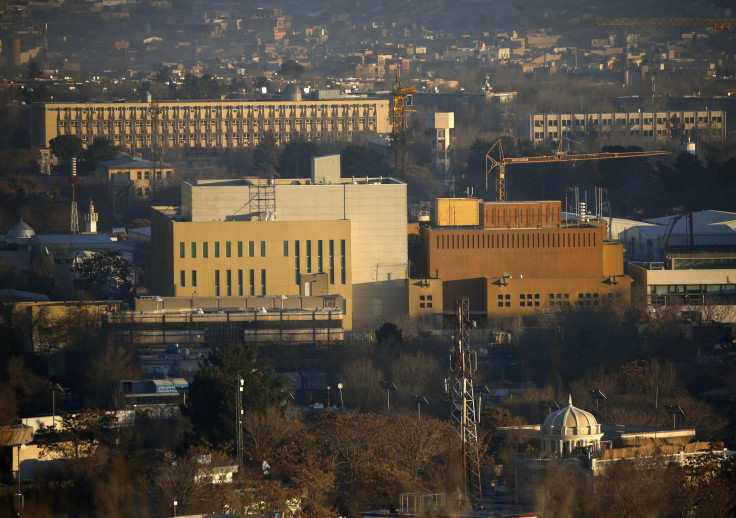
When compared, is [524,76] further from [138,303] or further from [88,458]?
[88,458]

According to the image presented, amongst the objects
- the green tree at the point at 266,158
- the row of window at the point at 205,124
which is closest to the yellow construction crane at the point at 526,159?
the green tree at the point at 266,158

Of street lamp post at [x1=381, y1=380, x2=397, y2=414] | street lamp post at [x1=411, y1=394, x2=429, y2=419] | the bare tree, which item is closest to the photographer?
the bare tree

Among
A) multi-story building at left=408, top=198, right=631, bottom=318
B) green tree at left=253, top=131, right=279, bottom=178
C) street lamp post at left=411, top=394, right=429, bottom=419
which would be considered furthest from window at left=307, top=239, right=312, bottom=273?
green tree at left=253, top=131, right=279, bottom=178

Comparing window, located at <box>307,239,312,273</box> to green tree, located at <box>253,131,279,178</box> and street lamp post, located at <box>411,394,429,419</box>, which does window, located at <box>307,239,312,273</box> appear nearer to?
street lamp post, located at <box>411,394,429,419</box>

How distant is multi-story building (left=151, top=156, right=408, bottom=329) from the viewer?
61.6 m

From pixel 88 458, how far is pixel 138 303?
19849 mm

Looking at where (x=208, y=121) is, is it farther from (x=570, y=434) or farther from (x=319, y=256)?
(x=570, y=434)

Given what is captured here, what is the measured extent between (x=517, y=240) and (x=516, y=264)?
2.40ft

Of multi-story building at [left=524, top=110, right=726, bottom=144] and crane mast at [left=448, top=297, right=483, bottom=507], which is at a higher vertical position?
multi-story building at [left=524, top=110, right=726, bottom=144]

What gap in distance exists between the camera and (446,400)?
4606 centimetres

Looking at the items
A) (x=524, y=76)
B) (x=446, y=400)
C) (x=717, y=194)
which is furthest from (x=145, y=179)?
(x=524, y=76)

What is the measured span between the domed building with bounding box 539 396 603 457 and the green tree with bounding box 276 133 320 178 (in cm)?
5783

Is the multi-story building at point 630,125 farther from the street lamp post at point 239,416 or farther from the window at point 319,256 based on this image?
the street lamp post at point 239,416

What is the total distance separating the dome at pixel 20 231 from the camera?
252 ft
